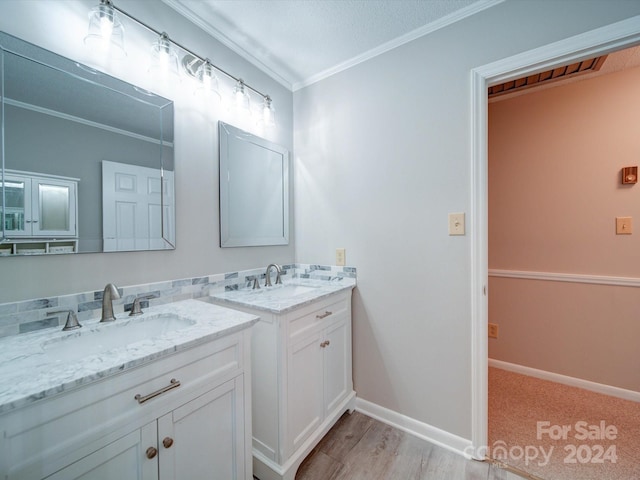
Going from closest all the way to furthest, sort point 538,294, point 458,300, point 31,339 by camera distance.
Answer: point 31,339
point 458,300
point 538,294

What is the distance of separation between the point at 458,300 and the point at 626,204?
160cm

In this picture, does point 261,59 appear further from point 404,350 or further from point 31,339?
point 404,350

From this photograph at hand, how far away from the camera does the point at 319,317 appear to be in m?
1.48

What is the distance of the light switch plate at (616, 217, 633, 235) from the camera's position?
1.84 meters

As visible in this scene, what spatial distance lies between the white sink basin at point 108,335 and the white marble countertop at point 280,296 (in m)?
0.31

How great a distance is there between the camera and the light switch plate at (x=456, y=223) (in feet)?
4.76

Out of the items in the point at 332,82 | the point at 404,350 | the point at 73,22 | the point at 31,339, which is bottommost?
the point at 404,350

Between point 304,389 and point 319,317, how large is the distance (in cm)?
38

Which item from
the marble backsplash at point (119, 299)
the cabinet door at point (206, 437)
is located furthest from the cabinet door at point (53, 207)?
the cabinet door at point (206, 437)

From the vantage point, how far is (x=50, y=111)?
1.01 m

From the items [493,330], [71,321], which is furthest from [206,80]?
[493,330]

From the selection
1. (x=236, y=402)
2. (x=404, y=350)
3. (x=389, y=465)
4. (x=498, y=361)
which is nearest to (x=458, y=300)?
(x=404, y=350)

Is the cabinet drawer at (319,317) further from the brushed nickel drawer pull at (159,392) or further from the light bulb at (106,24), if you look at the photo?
the light bulb at (106,24)

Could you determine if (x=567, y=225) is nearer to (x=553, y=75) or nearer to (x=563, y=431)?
(x=553, y=75)
